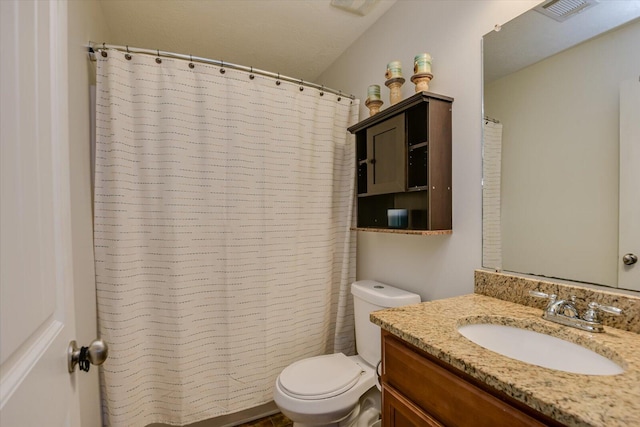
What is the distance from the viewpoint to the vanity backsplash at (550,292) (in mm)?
826

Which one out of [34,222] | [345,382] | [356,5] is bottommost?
[345,382]

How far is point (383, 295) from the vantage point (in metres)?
1.51

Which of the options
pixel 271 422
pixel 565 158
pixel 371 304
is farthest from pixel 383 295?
pixel 271 422

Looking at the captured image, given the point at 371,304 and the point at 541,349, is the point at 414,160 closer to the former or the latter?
the point at 371,304

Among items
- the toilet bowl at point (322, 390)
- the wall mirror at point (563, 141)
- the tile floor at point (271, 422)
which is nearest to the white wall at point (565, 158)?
the wall mirror at point (563, 141)

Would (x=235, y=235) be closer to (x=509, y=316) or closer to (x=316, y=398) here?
(x=316, y=398)

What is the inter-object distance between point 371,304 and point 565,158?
1.04 meters

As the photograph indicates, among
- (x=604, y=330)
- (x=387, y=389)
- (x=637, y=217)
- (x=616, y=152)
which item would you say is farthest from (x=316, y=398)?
(x=616, y=152)

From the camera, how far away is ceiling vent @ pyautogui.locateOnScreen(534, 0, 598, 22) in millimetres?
970

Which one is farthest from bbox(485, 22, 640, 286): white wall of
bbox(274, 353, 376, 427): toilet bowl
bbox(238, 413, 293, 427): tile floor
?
bbox(238, 413, 293, 427): tile floor

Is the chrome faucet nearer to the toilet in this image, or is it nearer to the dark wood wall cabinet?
the dark wood wall cabinet

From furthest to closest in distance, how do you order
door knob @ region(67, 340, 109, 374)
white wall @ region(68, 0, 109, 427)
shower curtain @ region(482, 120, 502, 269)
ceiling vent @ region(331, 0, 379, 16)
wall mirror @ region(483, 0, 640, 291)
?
ceiling vent @ region(331, 0, 379, 16) → shower curtain @ region(482, 120, 502, 269) → white wall @ region(68, 0, 109, 427) → wall mirror @ region(483, 0, 640, 291) → door knob @ region(67, 340, 109, 374)

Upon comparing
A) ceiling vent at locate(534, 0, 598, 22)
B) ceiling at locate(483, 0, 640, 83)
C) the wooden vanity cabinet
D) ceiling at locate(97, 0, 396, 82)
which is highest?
ceiling at locate(97, 0, 396, 82)

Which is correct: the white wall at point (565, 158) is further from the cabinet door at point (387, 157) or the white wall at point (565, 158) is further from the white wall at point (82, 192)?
the white wall at point (82, 192)
